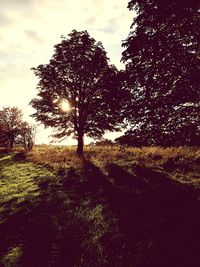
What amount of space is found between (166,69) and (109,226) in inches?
262

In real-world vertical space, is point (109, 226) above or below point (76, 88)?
below

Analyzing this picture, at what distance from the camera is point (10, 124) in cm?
4341

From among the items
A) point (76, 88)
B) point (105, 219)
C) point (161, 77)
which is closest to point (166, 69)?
point (161, 77)

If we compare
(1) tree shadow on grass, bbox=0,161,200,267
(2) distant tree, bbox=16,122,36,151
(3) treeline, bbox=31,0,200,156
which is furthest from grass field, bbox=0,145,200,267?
(2) distant tree, bbox=16,122,36,151

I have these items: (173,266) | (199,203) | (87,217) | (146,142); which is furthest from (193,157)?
(173,266)

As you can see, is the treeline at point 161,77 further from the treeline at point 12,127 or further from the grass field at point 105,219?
the treeline at point 12,127

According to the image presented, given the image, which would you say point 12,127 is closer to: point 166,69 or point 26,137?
point 26,137

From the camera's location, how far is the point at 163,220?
7008mm

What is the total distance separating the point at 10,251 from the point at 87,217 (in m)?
2.53

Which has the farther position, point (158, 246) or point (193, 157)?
point (193, 157)

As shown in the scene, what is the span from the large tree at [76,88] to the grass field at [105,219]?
1134 centimetres

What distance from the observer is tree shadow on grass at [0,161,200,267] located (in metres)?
5.52

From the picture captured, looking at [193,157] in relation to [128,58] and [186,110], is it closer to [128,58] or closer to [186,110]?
[186,110]

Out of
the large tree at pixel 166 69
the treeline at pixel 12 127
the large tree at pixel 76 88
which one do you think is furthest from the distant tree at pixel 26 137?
the large tree at pixel 166 69
